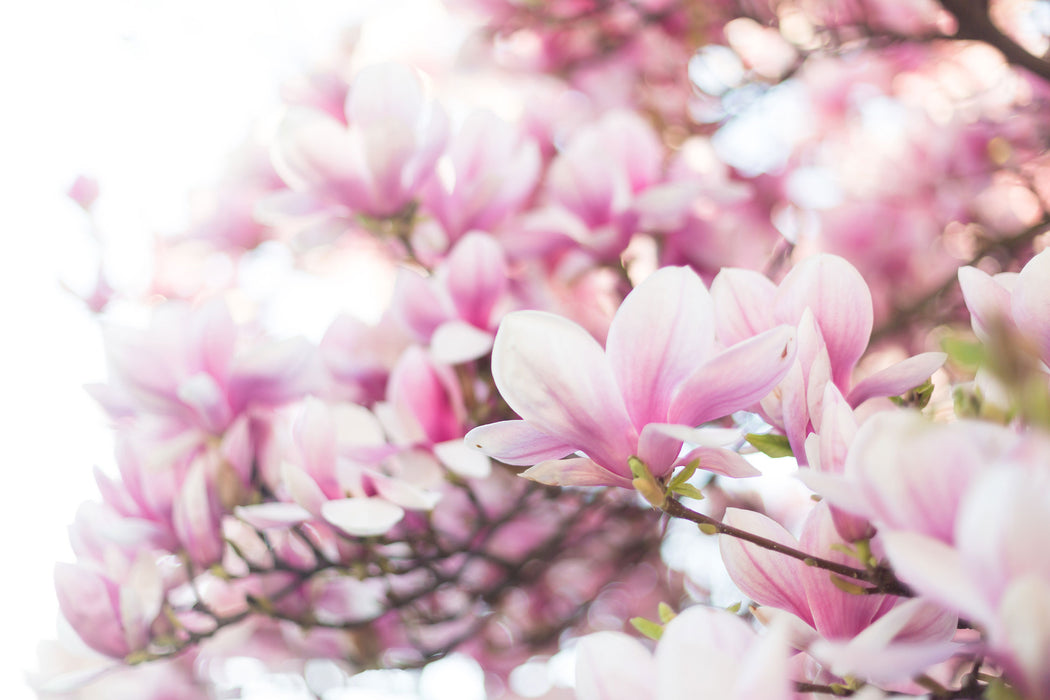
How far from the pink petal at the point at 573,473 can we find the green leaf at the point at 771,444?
87mm

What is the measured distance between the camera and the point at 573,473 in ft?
1.46

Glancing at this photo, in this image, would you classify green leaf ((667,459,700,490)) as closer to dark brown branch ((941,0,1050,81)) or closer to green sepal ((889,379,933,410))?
green sepal ((889,379,933,410))

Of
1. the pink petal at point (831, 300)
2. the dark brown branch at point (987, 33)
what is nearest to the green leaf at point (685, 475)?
the pink petal at point (831, 300)

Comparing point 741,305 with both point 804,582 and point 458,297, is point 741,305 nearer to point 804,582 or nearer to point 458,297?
point 804,582

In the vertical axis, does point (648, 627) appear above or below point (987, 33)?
below

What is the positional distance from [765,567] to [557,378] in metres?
0.16

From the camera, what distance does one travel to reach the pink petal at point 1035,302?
0.38m

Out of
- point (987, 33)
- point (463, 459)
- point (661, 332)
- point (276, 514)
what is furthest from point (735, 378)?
point (987, 33)

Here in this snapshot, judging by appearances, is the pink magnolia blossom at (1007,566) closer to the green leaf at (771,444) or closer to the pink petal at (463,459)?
the green leaf at (771,444)

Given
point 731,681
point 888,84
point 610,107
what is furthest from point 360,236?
point 731,681

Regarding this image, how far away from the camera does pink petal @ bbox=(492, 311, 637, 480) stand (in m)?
0.39

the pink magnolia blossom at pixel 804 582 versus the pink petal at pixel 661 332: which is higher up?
the pink petal at pixel 661 332

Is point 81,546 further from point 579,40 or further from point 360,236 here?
point 579,40

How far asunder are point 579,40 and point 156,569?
1.04m
